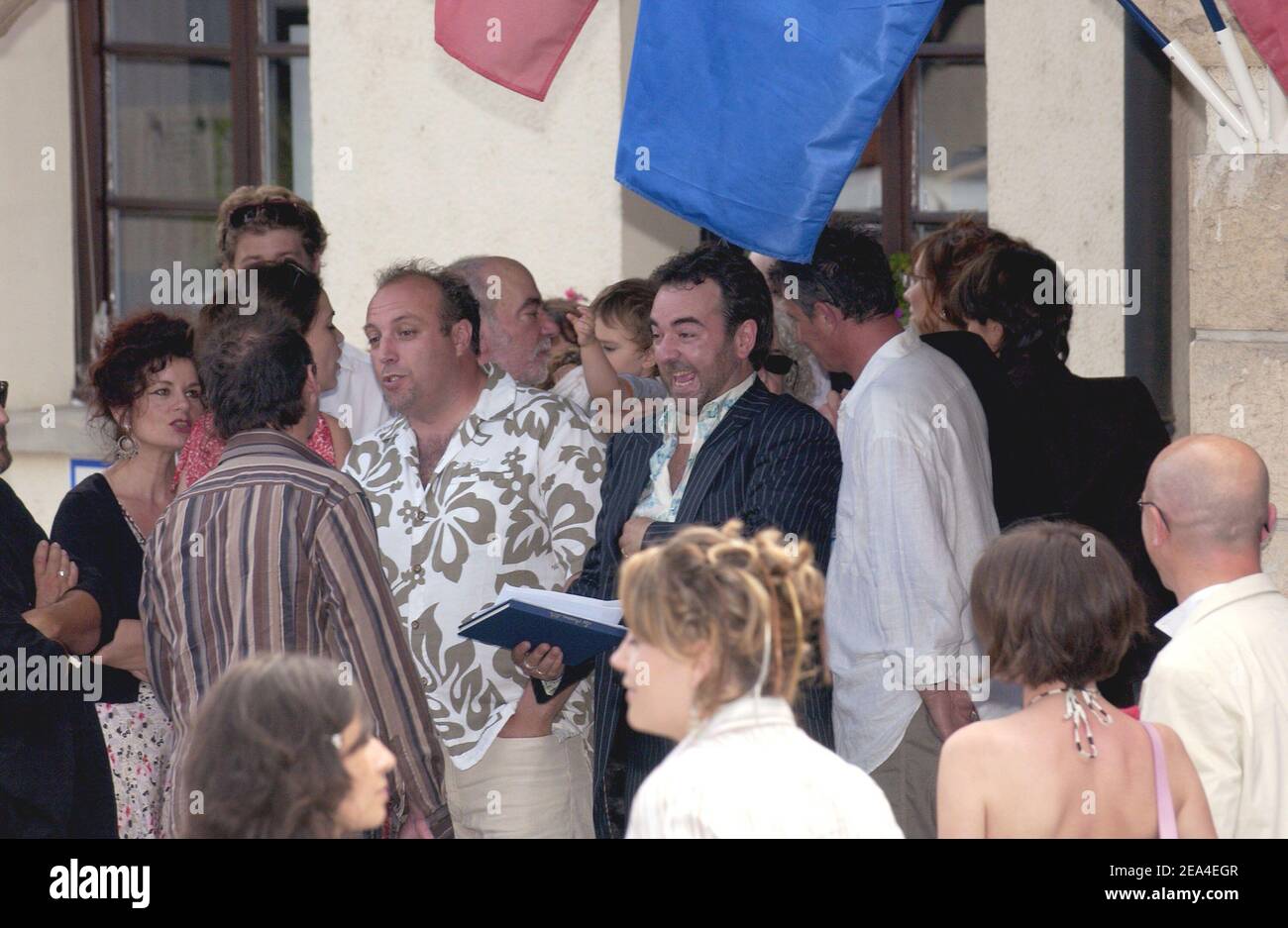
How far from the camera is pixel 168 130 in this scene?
739 centimetres

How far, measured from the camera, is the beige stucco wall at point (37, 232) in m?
7.16

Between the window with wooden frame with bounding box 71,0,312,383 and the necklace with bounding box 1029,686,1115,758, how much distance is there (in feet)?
17.7

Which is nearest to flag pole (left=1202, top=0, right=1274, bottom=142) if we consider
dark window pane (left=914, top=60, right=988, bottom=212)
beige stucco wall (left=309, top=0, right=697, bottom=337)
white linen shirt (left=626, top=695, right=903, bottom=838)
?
white linen shirt (left=626, top=695, right=903, bottom=838)

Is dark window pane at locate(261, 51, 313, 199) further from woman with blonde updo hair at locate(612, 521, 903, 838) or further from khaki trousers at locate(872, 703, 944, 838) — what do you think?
woman with blonde updo hair at locate(612, 521, 903, 838)

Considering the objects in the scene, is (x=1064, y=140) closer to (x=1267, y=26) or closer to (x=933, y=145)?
(x=933, y=145)

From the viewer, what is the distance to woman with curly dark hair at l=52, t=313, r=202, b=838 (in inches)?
153

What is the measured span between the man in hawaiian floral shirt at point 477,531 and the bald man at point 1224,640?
1.57 meters


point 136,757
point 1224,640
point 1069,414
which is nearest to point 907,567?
point 1069,414

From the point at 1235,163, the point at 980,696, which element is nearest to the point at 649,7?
the point at 1235,163

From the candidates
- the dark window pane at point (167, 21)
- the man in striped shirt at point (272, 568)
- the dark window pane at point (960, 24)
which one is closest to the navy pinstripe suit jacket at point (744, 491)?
the man in striped shirt at point (272, 568)

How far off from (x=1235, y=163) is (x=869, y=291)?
34.0 inches

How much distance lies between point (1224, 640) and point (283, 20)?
5.70 m

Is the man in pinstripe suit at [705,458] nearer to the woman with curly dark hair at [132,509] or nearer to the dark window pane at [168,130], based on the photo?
the woman with curly dark hair at [132,509]
